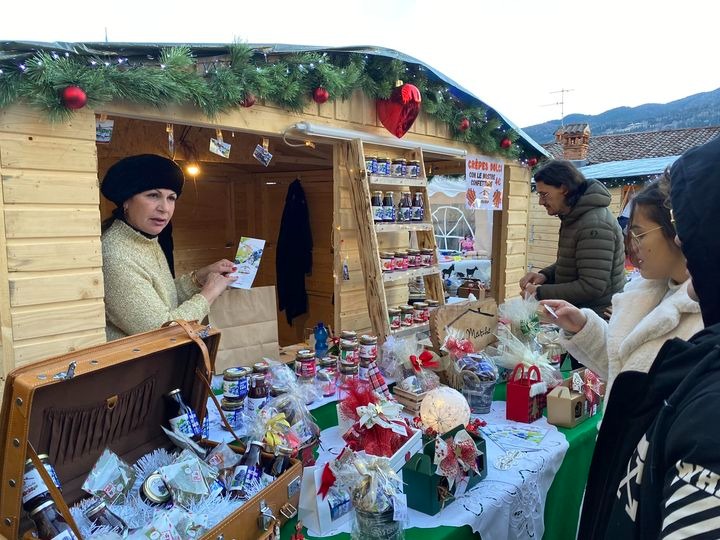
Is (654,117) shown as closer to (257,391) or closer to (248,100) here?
(248,100)

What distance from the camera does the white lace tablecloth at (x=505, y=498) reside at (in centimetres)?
142

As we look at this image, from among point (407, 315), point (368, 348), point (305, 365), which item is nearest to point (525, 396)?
point (368, 348)

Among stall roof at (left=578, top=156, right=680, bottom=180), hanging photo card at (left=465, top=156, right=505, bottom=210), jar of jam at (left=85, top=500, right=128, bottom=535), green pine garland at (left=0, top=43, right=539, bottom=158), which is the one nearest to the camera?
jar of jam at (left=85, top=500, right=128, bottom=535)

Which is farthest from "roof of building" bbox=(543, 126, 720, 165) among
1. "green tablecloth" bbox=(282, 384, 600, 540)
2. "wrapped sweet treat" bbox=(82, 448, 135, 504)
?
"wrapped sweet treat" bbox=(82, 448, 135, 504)

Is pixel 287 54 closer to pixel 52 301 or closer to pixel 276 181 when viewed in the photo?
pixel 52 301

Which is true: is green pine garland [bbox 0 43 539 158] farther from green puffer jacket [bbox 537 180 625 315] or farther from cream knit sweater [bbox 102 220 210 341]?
green puffer jacket [bbox 537 180 625 315]

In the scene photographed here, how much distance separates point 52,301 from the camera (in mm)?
2178

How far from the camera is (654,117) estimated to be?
3975 centimetres

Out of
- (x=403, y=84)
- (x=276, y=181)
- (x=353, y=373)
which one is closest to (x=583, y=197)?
(x=403, y=84)

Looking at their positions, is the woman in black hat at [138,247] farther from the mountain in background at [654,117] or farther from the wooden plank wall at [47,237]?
the mountain in background at [654,117]

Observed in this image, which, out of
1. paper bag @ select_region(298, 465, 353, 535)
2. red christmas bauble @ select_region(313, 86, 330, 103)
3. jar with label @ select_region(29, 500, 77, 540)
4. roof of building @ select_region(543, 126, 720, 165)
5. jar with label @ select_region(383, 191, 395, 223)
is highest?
roof of building @ select_region(543, 126, 720, 165)

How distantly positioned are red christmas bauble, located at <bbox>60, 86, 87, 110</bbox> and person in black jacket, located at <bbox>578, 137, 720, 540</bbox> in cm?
217

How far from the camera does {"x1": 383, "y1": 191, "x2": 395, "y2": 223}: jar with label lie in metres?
3.38

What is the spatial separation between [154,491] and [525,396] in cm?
149
